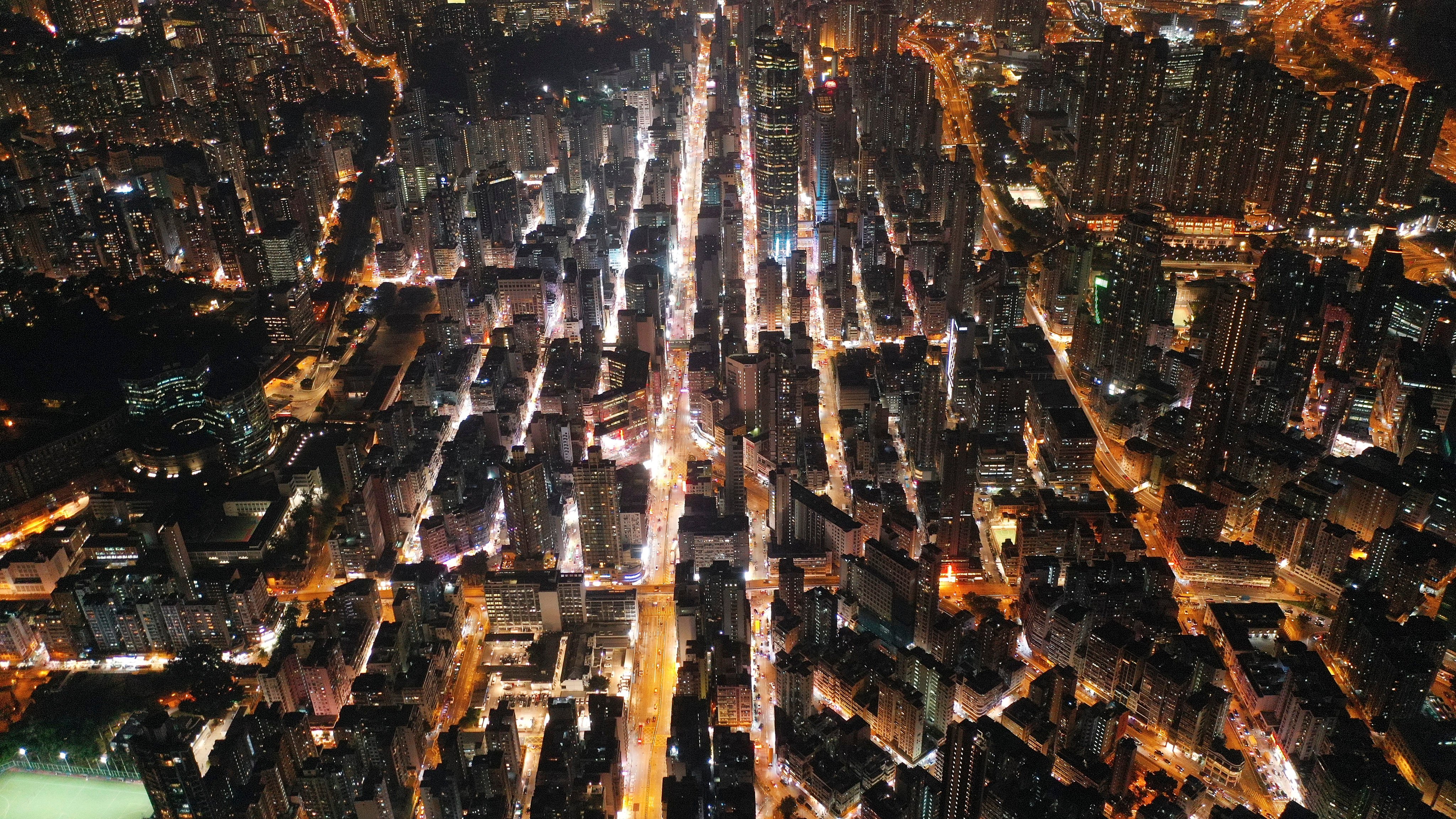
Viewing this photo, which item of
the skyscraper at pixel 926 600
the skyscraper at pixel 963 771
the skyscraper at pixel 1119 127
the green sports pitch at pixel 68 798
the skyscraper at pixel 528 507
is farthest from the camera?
the skyscraper at pixel 1119 127

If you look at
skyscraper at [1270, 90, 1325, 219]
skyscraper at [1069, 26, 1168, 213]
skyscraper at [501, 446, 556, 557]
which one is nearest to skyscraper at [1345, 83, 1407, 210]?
skyscraper at [1270, 90, 1325, 219]

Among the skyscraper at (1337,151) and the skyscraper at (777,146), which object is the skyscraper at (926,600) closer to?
the skyscraper at (777,146)

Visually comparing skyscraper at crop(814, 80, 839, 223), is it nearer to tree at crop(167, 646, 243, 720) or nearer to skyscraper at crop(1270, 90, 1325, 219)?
skyscraper at crop(1270, 90, 1325, 219)

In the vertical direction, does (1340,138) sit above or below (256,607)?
above

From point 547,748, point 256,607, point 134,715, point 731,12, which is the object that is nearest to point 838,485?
point 547,748

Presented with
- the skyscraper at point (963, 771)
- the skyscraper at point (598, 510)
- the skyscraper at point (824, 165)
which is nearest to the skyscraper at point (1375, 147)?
the skyscraper at point (824, 165)

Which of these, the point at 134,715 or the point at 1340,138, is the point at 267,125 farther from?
the point at 1340,138
